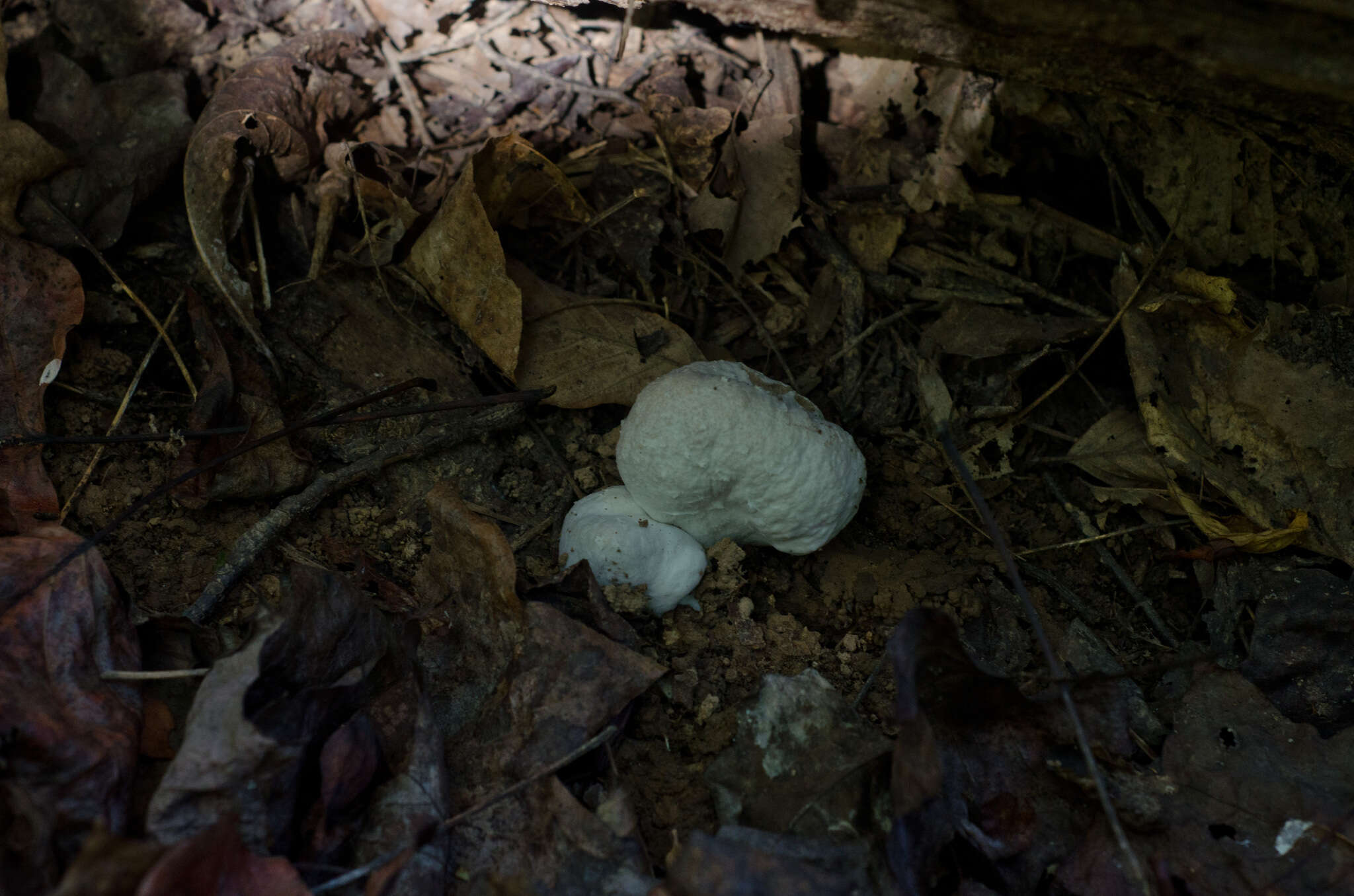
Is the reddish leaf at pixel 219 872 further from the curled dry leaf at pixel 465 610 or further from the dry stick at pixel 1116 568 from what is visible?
the dry stick at pixel 1116 568

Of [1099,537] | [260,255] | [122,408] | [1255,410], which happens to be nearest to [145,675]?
[122,408]

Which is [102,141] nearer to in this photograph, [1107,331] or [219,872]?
[219,872]

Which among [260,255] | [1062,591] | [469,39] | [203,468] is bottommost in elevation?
[1062,591]

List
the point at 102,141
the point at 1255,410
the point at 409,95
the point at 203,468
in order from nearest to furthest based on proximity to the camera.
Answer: the point at 203,468, the point at 1255,410, the point at 102,141, the point at 409,95

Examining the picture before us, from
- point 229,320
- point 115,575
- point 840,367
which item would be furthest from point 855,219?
point 115,575

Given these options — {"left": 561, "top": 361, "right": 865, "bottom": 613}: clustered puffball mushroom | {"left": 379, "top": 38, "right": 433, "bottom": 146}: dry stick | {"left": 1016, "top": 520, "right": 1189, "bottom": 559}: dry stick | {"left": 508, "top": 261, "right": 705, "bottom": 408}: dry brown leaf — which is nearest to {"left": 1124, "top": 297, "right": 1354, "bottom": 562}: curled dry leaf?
{"left": 1016, "top": 520, "right": 1189, "bottom": 559}: dry stick

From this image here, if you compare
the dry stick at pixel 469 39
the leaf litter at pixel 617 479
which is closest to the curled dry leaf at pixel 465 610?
the leaf litter at pixel 617 479

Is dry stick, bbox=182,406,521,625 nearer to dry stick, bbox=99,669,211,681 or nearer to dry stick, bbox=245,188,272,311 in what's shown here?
dry stick, bbox=99,669,211,681
